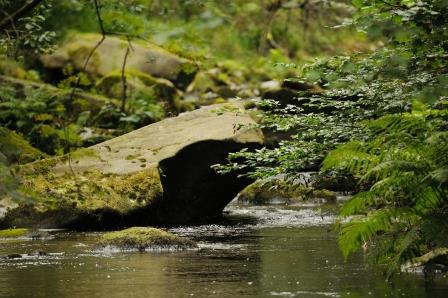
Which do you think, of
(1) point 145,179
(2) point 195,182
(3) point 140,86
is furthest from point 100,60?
(1) point 145,179

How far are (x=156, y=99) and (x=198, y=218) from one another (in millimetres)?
8277

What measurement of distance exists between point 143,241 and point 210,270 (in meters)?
1.77

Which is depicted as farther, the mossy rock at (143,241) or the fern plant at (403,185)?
the mossy rock at (143,241)

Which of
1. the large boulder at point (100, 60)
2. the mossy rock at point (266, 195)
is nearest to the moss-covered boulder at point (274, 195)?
the mossy rock at point (266, 195)

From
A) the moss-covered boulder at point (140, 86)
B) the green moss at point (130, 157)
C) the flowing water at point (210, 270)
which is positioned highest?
the moss-covered boulder at point (140, 86)

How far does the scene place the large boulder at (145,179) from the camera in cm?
1145

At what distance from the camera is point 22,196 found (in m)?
3.91

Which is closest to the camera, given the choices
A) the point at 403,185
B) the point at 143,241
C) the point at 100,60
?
the point at 403,185

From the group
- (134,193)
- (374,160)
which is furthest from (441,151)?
(134,193)

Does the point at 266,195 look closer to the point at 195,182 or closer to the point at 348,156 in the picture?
the point at 195,182

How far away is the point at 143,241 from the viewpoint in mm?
9305

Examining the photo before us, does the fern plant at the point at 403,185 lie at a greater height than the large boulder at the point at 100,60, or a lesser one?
lesser

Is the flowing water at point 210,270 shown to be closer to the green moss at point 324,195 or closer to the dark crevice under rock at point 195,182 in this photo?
the dark crevice under rock at point 195,182

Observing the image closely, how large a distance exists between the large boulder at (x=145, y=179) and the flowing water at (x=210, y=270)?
61cm
